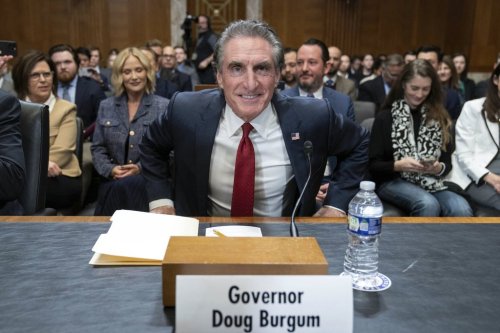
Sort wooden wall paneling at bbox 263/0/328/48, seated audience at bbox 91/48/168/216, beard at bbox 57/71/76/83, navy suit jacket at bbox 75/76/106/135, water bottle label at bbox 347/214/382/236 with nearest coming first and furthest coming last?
1. water bottle label at bbox 347/214/382/236
2. seated audience at bbox 91/48/168/216
3. navy suit jacket at bbox 75/76/106/135
4. beard at bbox 57/71/76/83
5. wooden wall paneling at bbox 263/0/328/48

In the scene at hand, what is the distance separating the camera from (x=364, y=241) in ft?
4.29

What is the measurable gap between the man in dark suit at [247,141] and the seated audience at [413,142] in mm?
1096

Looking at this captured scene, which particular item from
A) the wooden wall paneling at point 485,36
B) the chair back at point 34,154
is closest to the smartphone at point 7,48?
the chair back at point 34,154

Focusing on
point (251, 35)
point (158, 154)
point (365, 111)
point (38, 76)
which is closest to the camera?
point (251, 35)

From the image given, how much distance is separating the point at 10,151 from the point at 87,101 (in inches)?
115

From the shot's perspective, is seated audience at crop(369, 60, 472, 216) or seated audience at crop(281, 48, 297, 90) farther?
seated audience at crop(281, 48, 297, 90)

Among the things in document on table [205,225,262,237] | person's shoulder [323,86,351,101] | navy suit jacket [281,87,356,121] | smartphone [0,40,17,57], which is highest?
smartphone [0,40,17,57]

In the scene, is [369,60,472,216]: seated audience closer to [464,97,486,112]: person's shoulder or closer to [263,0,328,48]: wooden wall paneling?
[464,97,486,112]: person's shoulder

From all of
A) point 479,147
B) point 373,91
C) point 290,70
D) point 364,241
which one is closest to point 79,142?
point 364,241

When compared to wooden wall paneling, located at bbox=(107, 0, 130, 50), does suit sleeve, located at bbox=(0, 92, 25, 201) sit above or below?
below

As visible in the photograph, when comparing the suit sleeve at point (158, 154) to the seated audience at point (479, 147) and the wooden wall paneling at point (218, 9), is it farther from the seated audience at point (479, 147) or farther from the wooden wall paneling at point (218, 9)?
the wooden wall paneling at point (218, 9)

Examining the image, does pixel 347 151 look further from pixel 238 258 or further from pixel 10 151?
pixel 10 151

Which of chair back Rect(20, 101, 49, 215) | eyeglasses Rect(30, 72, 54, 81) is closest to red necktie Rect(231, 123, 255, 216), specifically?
chair back Rect(20, 101, 49, 215)

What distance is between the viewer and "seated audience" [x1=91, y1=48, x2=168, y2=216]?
130 inches
